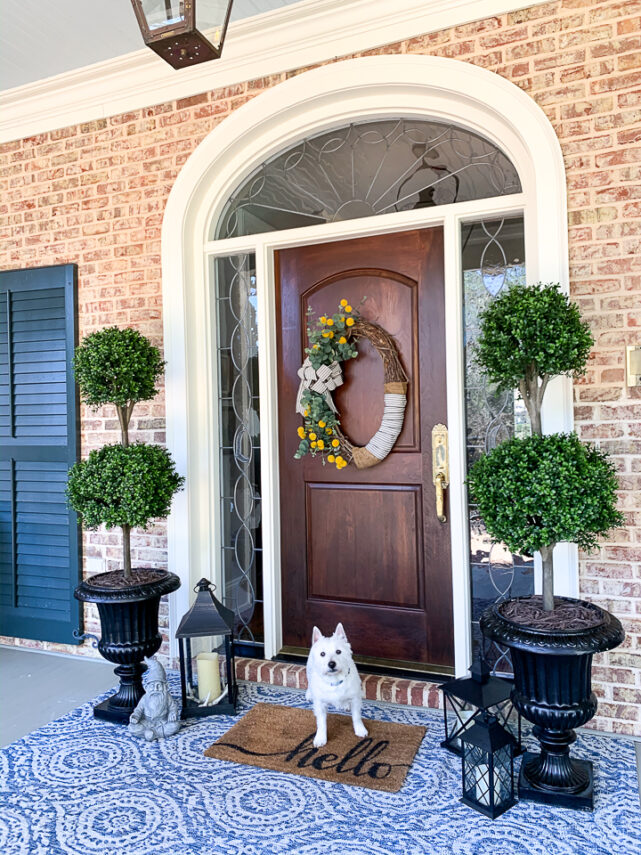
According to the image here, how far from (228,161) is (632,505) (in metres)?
2.60

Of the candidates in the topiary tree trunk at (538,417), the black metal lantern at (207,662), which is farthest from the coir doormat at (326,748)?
the topiary tree trunk at (538,417)

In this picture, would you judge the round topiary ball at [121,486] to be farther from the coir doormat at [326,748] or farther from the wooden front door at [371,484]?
the coir doormat at [326,748]

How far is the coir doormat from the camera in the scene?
2.44 metres

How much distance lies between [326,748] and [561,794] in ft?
2.92

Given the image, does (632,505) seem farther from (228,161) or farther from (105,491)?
(228,161)

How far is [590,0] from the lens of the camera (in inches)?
107

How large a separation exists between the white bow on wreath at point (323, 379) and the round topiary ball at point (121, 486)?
79 centimetres

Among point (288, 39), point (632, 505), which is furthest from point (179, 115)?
point (632, 505)

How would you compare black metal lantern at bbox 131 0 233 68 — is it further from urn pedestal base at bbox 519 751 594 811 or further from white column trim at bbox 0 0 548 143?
urn pedestal base at bbox 519 751 594 811

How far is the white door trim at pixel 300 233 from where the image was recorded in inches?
109

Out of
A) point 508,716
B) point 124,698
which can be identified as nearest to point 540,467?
point 508,716

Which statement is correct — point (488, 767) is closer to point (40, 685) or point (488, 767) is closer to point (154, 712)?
point (154, 712)

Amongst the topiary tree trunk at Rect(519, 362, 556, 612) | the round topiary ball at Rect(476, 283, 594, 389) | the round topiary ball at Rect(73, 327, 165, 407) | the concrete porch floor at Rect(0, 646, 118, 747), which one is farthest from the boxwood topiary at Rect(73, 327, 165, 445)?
the topiary tree trunk at Rect(519, 362, 556, 612)

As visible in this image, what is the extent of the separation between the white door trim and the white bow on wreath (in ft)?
0.74
